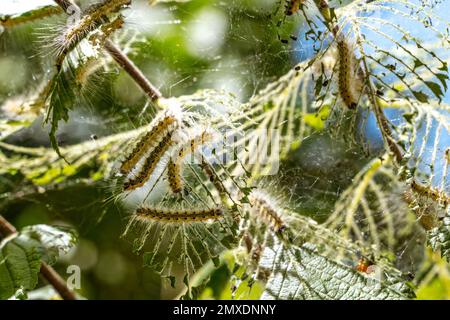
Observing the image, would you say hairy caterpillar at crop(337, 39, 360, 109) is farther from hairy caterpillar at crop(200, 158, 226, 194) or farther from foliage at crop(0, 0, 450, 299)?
hairy caterpillar at crop(200, 158, 226, 194)

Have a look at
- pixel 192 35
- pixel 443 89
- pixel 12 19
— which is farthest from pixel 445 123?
pixel 12 19

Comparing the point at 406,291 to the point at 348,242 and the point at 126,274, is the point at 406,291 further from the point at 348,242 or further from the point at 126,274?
the point at 126,274

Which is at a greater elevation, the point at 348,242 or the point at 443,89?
the point at 443,89

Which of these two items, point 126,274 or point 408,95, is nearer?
point 408,95

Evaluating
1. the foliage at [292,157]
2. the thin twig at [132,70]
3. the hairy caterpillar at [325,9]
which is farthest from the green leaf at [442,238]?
the thin twig at [132,70]

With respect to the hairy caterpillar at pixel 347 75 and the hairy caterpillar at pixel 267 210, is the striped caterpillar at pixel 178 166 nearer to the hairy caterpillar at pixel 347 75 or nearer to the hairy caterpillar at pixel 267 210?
the hairy caterpillar at pixel 267 210

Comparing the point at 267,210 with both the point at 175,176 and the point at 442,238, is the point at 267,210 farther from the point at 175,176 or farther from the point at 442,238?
the point at 442,238
